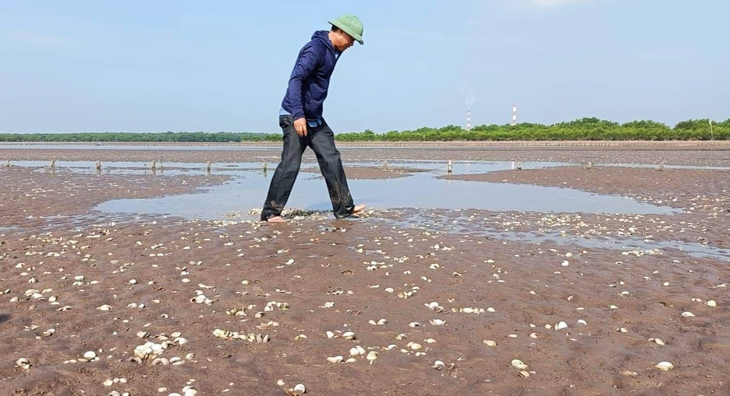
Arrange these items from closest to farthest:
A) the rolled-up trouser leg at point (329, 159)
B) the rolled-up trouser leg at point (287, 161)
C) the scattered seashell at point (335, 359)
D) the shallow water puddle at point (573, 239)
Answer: the scattered seashell at point (335, 359) < the shallow water puddle at point (573, 239) < the rolled-up trouser leg at point (287, 161) < the rolled-up trouser leg at point (329, 159)

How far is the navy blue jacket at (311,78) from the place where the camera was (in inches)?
462

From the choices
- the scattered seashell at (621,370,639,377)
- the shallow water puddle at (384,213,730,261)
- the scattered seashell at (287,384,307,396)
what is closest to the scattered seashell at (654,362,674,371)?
the scattered seashell at (621,370,639,377)

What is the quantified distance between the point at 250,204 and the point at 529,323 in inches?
490

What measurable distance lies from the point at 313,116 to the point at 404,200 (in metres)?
7.33

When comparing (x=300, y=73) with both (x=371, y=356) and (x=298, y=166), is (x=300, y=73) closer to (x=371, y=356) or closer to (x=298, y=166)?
(x=298, y=166)

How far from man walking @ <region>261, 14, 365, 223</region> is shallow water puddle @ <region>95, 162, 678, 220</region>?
78.7 inches

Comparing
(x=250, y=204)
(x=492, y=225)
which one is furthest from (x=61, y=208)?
(x=492, y=225)

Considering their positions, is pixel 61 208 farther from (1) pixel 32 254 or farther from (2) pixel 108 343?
(2) pixel 108 343

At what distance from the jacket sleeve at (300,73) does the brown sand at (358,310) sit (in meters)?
2.38

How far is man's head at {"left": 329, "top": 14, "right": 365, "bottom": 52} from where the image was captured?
38.3 ft

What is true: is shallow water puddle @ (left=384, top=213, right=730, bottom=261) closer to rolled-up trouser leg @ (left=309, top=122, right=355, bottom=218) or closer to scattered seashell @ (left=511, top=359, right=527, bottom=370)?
rolled-up trouser leg @ (left=309, top=122, right=355, bottom=218)

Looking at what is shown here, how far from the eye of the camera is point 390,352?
522cm

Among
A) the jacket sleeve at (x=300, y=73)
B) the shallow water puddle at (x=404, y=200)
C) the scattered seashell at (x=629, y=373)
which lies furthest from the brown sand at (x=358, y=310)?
the shallow water puddle at (x=404, y=200)

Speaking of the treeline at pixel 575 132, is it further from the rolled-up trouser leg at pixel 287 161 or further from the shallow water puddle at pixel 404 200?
the rolled-up trouser leg at pixel 287 161
